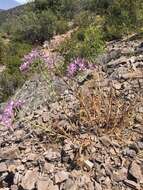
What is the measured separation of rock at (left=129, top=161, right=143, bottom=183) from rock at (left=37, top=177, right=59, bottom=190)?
29.3 inches

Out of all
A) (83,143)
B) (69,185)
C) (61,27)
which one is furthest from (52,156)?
(61,27)

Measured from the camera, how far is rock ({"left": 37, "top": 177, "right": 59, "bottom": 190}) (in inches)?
160

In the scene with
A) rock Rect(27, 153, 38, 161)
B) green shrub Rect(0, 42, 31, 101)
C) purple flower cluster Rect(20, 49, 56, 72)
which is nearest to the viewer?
rock Rect(27, 153, 38, 161)

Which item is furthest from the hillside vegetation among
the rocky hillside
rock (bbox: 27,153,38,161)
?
rock (bbox: 27,153,38,161)

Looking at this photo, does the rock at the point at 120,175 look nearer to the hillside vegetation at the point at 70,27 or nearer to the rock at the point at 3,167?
the rock at the point at 3,167

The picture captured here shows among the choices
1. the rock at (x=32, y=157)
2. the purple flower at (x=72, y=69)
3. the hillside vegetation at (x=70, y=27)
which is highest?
the hillside vegetation at (x=70, y=27)

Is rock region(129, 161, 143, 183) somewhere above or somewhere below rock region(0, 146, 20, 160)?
below

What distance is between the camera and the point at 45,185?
4109mm

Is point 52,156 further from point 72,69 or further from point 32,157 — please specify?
point 72,69

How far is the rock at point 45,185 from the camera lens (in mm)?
4072

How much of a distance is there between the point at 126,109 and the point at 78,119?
23.0 inches

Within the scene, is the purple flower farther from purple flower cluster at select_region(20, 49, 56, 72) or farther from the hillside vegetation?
the hillside vegetation

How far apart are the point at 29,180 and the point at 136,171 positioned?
1.09 meters

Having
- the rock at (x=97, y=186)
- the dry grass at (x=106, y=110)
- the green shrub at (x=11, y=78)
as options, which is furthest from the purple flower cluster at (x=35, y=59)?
the green shrub at (x=11, y=78)
